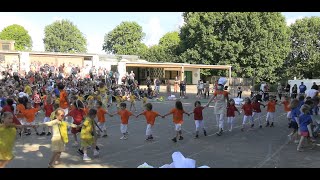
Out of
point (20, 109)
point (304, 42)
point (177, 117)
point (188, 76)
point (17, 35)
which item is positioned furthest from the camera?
point (17, 35)

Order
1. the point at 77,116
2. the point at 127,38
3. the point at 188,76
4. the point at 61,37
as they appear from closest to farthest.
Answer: the point at 77,116
the point at 188,76
the point at 127,38
the point at 61,37

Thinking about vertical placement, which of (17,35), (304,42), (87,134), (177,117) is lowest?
(87,134)

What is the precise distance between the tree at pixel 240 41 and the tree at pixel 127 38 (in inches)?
1709

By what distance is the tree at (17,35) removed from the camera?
8812 centimetres

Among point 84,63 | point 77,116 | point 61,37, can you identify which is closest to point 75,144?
point 77,116

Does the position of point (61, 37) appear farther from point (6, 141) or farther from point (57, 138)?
point (6, 141)

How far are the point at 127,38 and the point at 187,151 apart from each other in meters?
87.4

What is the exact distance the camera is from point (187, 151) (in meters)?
10.8

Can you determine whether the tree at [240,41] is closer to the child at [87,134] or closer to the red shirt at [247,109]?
the red shirt at [247,109]

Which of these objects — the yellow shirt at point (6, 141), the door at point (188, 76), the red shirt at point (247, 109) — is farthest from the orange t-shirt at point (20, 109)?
the door at point (188, 76)

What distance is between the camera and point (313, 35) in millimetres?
65062
